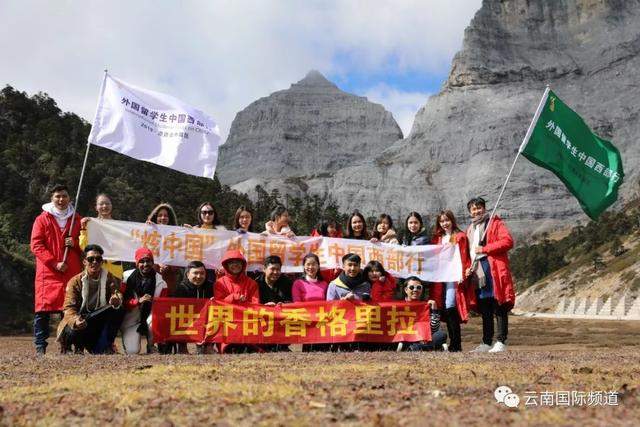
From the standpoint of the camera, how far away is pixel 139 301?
30.1ft

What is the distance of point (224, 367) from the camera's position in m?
6.55

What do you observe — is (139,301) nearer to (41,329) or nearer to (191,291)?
(191,291)

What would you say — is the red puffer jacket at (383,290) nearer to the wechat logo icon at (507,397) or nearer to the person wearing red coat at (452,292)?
the person wearing red coat at (452,292)

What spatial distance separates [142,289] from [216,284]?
988 mm

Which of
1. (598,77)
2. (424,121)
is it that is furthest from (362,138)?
(598,77)

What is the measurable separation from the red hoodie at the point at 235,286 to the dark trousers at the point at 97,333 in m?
1.34

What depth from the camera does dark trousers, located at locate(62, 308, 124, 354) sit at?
8.65 m

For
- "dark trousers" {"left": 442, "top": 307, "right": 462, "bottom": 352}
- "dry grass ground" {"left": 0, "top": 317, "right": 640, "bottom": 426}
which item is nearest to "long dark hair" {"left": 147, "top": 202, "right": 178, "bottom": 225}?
"dry grass ground" {"left": 0, "top": 317, "right": 640, "bottom": 426}

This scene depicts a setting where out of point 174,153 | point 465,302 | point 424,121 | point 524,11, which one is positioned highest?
point 524,11

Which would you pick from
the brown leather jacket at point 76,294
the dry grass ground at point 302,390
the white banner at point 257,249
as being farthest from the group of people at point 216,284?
the dry grass ground at point 302,390

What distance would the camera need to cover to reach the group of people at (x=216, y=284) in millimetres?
8797

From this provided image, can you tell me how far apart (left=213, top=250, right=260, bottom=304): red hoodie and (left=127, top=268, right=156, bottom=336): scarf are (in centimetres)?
86

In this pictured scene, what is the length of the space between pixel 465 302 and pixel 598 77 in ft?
444

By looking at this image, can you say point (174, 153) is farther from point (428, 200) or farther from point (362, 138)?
point (362, 138)
